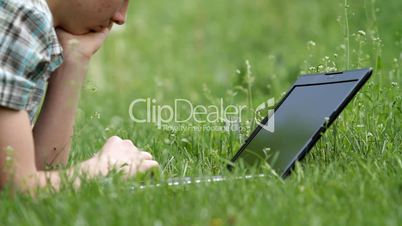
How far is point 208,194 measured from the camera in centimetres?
252

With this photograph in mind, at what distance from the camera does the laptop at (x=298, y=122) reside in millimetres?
2816

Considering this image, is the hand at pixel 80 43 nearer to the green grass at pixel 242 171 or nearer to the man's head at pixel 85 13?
the man's head at pixel 85 13

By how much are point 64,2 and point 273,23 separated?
18.4 feet

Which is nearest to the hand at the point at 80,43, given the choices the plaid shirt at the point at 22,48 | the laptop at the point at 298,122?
the plaid shirt at the point at 22,48

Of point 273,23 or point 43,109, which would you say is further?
point 273,23

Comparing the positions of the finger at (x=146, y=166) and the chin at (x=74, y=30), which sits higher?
the chin at (x=74, y=30)

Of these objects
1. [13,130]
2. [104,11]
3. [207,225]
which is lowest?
[207,225]

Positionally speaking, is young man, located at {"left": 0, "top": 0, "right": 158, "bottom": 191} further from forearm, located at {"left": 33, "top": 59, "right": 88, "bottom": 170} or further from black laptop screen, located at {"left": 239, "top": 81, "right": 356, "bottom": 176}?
black laptop screen, located at {"left": 239, "top": 81, "right": 356, "bottom": 176}

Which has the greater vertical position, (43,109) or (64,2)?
(64,2)

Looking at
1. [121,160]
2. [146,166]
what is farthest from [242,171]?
[121,160]

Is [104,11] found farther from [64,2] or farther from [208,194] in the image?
[208,194]

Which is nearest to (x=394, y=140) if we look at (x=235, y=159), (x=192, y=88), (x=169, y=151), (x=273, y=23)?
(x=235, y=159)

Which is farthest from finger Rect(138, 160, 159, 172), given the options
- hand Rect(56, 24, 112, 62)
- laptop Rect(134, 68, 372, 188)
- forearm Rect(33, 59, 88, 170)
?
hand Rect(56, 24, 112, 62)

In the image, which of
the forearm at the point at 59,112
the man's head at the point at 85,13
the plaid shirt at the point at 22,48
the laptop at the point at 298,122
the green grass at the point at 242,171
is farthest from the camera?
the forearm at the point at 59,112
